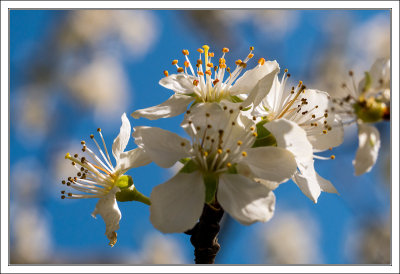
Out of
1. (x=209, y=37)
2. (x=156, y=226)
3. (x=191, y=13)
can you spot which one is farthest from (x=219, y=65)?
(x=191, y=13)

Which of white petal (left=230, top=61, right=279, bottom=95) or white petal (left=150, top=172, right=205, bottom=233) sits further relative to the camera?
white petal (left=230, top=61, right=279, bottom=95)

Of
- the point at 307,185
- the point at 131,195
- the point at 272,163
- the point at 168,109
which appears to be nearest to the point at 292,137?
the point at 272,163

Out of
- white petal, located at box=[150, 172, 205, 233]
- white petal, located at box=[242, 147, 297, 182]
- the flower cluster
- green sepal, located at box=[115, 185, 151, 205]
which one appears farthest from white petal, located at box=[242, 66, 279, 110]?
green sepal, located at box=[115, 185, 151, 205]

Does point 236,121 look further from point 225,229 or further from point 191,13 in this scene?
point 191,13

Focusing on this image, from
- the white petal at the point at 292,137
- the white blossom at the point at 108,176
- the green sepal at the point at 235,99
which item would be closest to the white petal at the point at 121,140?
the white blossom at the point at 108,176

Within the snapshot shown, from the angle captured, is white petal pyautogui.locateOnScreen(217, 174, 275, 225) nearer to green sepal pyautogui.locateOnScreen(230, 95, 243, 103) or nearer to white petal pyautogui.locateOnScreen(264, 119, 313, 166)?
white petal pyautogui.locateOnScreen(264, 119, 313, 166)

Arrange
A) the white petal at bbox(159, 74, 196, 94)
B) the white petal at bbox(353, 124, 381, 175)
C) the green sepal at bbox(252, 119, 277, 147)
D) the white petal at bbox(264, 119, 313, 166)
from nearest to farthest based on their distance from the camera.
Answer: the white petal at bbox(353, 124, 381, 175)
the white petal at bbox(264, 119, 313, 166)
the green sepal at bbox(252, 119, 277, 147)
the white petal at bbox(159, 74, 196, 94)

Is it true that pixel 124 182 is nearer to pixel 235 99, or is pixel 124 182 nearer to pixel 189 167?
pixel 189 167

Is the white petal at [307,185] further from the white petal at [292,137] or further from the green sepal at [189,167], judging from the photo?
the green sepal at [189,167]
